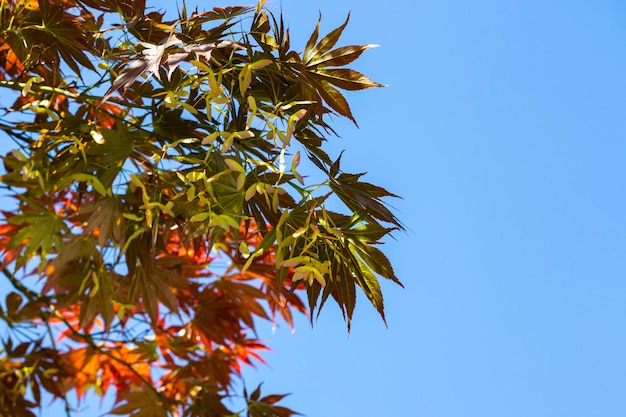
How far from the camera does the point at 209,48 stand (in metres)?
0.79

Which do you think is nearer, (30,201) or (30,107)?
(30,107)

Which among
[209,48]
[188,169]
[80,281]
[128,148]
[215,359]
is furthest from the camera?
[215,359]

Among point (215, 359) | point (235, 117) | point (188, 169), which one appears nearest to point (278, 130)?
point (235, 117)

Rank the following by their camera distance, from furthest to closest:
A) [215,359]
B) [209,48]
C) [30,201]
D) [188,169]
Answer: [215,359] → [30,201] → [188,169] → [209,48]

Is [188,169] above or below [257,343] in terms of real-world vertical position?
below

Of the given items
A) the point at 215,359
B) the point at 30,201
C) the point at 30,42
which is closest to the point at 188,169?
the point at 30,42

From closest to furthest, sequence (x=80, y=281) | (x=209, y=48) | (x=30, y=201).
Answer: (x=209, y=48) < (x=30, y=201) < (x=80, y=281)

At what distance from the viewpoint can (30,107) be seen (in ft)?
3.76

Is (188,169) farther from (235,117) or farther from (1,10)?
(1,10)

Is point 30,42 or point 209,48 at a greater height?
point 30,42

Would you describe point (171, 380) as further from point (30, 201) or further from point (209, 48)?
point (209, 48)

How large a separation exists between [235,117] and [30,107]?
1.45ft

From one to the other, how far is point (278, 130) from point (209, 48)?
0.12 metres

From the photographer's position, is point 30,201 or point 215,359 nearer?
point 30,201
